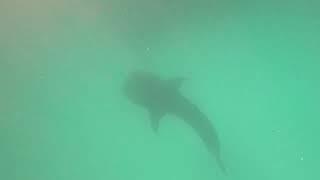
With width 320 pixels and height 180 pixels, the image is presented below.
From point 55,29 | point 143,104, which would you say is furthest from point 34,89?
point 143,104

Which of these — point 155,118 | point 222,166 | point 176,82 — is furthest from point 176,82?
point 222,166

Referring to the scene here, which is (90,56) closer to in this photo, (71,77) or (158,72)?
(71,77)

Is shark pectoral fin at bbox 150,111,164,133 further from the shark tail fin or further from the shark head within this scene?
the shark tail fin

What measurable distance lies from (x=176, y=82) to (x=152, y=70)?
0.22 ft

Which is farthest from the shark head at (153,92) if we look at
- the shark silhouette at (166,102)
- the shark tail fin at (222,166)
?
the shark tail fin at (222,166)

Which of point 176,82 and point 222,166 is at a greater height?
point 176,82

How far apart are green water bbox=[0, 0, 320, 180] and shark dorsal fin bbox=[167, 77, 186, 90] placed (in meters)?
0.01

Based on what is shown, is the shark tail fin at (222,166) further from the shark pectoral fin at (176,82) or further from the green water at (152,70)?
the shark pectoral fin at (176,82)

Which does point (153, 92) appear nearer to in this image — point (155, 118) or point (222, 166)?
point (155, 118)

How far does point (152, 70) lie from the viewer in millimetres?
1010

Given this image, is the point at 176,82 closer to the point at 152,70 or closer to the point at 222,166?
the point at 152,70

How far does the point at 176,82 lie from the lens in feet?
3.35

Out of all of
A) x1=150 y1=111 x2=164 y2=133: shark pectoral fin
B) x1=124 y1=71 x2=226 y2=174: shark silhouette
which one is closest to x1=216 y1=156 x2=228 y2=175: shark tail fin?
x1=124 y1=71 x2=226 y2=174: shark silhouette

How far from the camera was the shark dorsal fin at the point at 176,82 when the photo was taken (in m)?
1.02
